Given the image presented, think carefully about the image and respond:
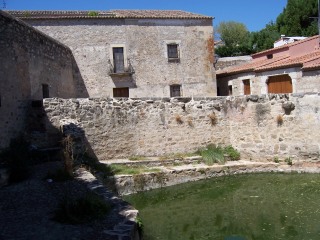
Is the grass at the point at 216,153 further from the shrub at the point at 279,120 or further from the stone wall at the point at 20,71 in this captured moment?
the stone wall at the point at 20,71

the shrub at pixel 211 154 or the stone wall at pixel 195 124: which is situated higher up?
the stone wall at pixel 195 124

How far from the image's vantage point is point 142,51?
20188 mm

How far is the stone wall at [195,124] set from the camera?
490 inches

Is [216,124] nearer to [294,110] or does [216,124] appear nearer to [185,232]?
[294,110]

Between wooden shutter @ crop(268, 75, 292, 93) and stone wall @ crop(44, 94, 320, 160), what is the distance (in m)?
4.96

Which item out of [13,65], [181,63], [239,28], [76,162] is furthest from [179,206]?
[239,28]

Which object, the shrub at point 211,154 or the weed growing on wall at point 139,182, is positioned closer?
the weed growing on wall at point 139,182

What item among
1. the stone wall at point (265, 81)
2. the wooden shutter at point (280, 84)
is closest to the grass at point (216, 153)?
the stone wall at point (265, 81)

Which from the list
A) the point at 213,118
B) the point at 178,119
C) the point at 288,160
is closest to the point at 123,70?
the point at 178,119

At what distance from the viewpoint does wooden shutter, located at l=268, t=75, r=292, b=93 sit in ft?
57.1

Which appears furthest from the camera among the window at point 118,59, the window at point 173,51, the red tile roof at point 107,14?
the window at point 173,51

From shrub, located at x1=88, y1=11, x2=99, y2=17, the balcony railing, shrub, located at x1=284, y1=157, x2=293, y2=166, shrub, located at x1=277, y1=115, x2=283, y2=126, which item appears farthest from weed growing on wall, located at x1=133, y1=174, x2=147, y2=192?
shrub, located at x1=88, y1=11, x2=99, y2=17

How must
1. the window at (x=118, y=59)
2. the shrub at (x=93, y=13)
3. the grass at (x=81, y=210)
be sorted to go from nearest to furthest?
the grass at (x=81, y=210)
the shrub at (x=93, y=13)
the window at (x=118, y=59)

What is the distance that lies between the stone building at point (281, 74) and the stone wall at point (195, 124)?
142 inches
